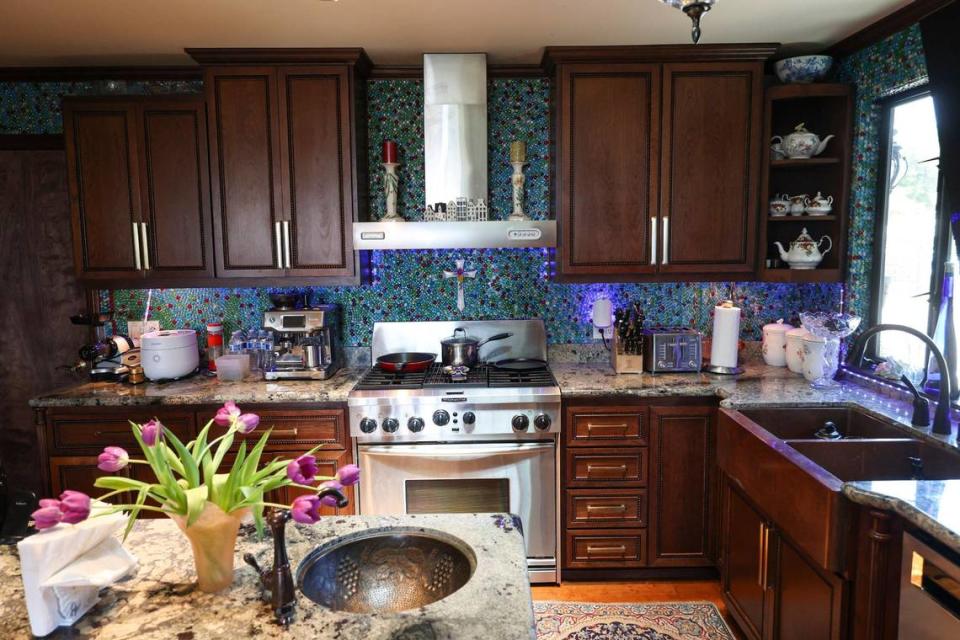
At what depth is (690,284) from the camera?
3.32 m

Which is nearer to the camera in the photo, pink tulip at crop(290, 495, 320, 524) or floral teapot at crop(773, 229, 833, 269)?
pink tulip at crop(290, 495, 320, 524)

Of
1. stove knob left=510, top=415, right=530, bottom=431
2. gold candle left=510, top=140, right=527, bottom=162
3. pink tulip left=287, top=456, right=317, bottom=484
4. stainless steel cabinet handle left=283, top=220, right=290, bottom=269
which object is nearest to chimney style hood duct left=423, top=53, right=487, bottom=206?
gold candle left=510, top=140, right=527, bottom=162

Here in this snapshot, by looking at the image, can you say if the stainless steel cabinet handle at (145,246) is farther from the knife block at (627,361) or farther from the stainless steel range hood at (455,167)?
the knife block at (627,361)

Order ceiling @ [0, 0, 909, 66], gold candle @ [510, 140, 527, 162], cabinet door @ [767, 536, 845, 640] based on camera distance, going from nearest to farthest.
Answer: cabinet door @ [767, 536, 845, 640] < ceiling @ [0, 0, 909, 66] < gold candle @ [510, 140, 527, 162]

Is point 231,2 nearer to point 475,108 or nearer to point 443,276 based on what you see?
point 475,108

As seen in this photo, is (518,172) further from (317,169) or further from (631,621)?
(631,621)

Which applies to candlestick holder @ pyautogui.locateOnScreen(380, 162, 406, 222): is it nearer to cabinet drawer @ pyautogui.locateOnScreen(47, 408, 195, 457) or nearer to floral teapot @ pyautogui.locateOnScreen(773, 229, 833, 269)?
cabinet drawer @ pyautogui.locateOnScreen(47, 408, 195, 457)

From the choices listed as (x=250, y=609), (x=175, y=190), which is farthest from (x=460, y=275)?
(x=250, y=609)

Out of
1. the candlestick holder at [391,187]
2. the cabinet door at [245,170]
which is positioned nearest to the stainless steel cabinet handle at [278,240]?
the cabinet door at [245,170]

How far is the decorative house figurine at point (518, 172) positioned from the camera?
9.96ft

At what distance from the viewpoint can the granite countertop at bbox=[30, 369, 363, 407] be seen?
2.72 metres

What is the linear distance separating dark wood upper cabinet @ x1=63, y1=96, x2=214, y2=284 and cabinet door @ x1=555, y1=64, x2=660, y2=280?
1.80 m

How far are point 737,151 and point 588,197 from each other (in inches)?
30.3

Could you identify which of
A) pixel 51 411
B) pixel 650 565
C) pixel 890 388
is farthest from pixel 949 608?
pixel 51 411
